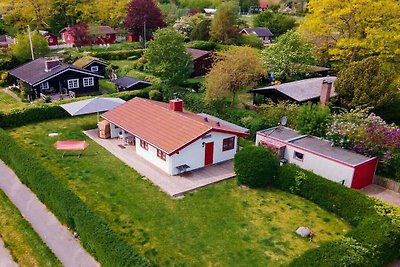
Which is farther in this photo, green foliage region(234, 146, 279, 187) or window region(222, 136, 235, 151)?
window region(222, 136, 235, 151)

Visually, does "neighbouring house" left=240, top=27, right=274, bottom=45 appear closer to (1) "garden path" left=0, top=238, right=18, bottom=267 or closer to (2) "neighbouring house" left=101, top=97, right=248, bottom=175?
(2) "neighbouring house" left=101, top=97, right=248, bottom=175

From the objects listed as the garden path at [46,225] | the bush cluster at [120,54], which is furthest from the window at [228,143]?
the bush cluster at [120,54]

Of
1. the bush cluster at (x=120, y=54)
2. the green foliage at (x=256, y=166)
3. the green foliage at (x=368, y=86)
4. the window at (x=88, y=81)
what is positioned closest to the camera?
the green foliage at (x=256, y=166)

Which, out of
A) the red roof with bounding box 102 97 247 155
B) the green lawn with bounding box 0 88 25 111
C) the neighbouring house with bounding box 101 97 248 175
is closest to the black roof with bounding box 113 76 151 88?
the green lawn with bounding box 0 88 25 111

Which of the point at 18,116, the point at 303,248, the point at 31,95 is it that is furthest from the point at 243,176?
the point at 31,95

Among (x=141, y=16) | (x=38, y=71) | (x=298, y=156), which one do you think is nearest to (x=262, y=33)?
(x=141, y=16)

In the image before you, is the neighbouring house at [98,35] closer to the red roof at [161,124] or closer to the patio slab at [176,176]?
the red roof at [161,124]

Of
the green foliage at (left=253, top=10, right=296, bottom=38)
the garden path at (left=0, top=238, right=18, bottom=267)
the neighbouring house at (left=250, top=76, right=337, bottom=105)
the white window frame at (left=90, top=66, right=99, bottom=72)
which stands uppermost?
the green foliage at (left=253, top=10, right=296, bottom=38)
